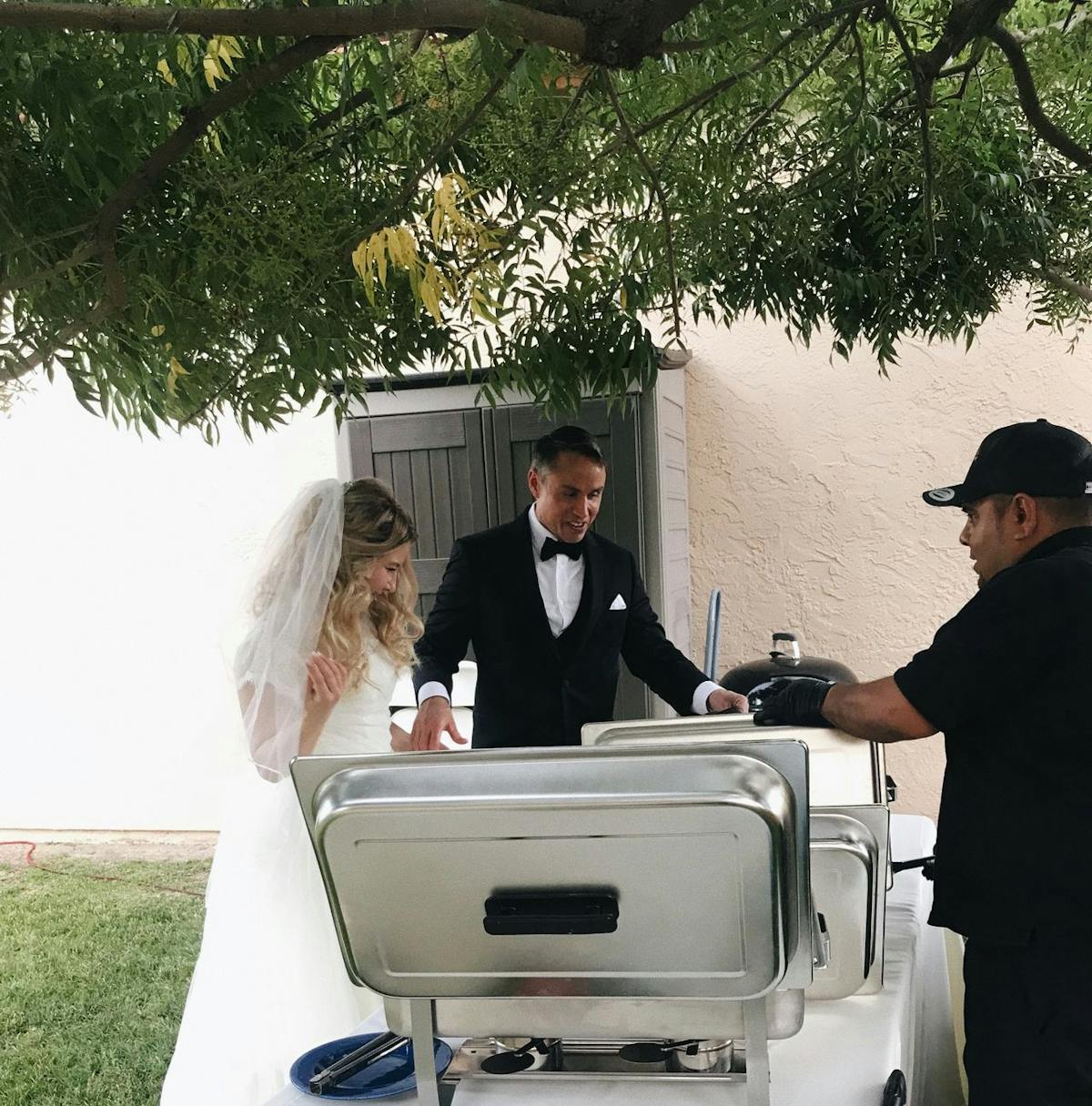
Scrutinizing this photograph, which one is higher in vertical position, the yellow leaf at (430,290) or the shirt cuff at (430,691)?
the yellow leaf at (430,290)

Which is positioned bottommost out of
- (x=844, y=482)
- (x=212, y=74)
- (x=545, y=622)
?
(x=545, y=622)

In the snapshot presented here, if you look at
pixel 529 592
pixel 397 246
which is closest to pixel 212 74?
pixel 397 246

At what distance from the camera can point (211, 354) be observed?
1767mm

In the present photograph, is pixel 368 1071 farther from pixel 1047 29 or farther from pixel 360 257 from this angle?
pixel 1047 29

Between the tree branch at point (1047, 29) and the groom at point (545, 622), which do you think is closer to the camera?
the tree branch at point (1047, 29)

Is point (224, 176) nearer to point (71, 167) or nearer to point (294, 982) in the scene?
point (71, 167)

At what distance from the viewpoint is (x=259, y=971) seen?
2.75 m

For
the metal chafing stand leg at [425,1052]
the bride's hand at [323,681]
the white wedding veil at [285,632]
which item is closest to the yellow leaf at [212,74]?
the metal chafing stand leg at [425,1052]

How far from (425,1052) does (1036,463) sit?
137 centimetres

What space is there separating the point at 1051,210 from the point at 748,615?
3.13 metres

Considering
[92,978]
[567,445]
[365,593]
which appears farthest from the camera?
[92,978]

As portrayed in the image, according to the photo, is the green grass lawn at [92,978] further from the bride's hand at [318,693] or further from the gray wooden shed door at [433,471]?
the bride's hand at [318,693]

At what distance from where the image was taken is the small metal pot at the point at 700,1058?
138cm

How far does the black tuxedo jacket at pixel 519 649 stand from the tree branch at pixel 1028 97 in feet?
6.16
